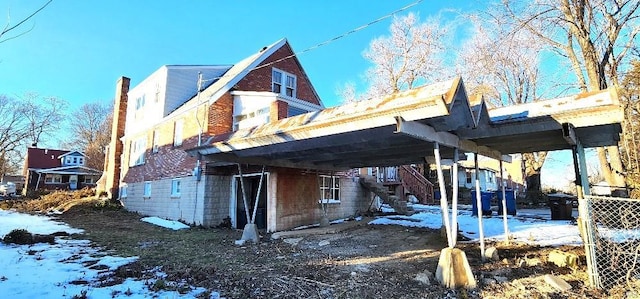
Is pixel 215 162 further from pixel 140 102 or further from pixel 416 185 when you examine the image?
pixel 416 185

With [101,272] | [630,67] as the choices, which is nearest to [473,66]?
[630,67]

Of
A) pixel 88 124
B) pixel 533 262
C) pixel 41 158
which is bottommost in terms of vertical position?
pixel 533 262

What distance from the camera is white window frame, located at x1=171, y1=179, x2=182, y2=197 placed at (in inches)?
601

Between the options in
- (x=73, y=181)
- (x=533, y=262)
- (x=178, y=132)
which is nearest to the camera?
(x=533, y=262)

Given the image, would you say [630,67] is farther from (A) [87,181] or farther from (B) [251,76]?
(A) [87,181]

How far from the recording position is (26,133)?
4088 centimetres

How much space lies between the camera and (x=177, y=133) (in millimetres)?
15906

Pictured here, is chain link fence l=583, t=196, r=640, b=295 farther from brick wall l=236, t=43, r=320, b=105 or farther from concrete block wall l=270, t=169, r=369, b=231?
brick wall l=236, t=43, r=320, b=105

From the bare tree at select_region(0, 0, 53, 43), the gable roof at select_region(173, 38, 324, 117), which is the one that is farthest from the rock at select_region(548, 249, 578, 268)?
the gable roof at select_region(173, 38, 324, 117)

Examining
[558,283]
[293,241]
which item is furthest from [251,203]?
[558,283]

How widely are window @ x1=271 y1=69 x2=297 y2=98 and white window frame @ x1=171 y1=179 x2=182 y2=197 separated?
6168 millimetres

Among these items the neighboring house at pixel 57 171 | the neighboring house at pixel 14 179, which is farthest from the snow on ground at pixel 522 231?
the neighboring house at pixel 14 179

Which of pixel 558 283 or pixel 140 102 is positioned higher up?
pixel 140 102

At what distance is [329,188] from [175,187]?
6849 millimetres
